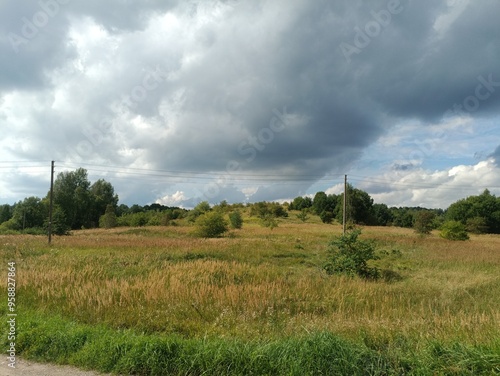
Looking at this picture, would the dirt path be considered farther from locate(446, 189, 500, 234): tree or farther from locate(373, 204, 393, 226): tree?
locate(373, 204, 393, 226): tree

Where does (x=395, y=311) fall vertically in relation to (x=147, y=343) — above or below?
below

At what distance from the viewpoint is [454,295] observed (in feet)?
37.3

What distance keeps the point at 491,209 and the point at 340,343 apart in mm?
106636

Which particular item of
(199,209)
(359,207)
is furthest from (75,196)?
(359,207)

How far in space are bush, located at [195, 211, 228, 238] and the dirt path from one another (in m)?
38.5

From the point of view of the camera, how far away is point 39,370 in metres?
4.66

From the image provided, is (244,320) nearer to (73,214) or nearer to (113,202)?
(73,214)

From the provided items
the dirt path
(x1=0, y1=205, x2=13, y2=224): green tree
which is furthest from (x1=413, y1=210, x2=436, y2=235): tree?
(x1=0, y1=205, x2=13, y2=224): green tree

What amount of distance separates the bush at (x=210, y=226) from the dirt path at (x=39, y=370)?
1516 inches

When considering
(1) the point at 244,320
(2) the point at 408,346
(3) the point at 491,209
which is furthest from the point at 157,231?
(3) the point at 491,209

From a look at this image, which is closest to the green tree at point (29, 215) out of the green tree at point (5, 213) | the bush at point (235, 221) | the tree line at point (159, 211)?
the tree line at point (159, 211)

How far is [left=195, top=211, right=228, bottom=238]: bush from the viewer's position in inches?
1704

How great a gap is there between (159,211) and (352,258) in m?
73.5

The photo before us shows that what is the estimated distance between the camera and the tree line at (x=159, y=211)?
A: 67906mm
